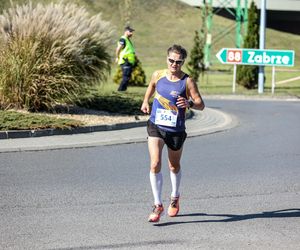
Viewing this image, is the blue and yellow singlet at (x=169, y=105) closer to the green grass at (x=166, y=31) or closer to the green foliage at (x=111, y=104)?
the green foliage at (x=111, y=104)

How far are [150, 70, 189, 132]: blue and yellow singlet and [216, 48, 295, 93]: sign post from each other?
19.1 meters

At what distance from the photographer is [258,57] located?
26812 mm

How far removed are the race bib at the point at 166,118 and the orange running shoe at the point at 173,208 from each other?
0.79 metres

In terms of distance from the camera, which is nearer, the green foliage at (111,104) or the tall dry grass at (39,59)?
the tall dry grass at (39,59)

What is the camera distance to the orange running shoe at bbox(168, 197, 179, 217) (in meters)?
7.80

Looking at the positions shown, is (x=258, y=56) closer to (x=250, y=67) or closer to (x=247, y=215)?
(x=250, y=67)

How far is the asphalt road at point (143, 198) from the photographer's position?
684 centimetres

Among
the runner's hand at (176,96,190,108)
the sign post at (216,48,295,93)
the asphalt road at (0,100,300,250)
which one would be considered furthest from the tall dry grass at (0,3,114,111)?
the sign post at (216,48,295,93)

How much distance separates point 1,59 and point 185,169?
21.5 ft

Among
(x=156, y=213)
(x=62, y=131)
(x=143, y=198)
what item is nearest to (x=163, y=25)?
(x=62, y=131)

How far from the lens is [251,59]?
26.9 metres

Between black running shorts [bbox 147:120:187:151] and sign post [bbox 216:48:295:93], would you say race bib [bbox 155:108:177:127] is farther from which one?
sign post [bbox 216:48:295:93]

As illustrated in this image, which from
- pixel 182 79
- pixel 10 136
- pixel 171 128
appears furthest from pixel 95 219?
pixel 10 136

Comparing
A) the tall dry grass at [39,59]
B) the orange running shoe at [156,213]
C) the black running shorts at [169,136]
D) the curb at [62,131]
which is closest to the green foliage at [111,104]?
the tall dry grass at [39,59]
